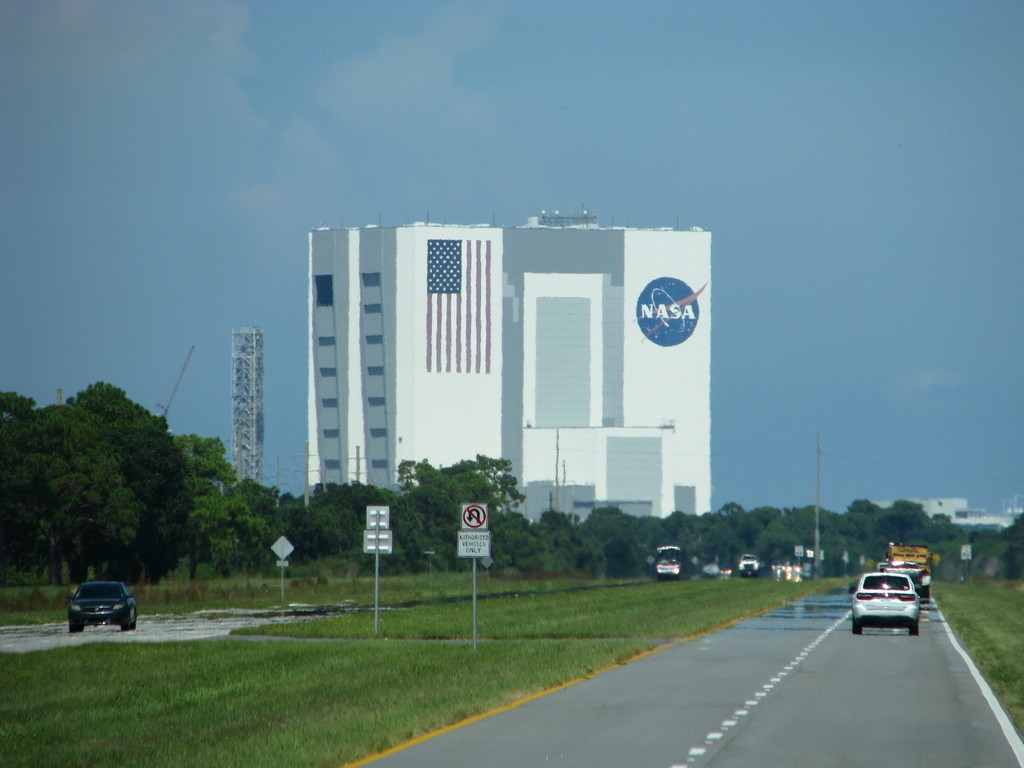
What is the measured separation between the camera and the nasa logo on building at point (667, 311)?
179m

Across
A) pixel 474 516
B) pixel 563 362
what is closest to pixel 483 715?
pixel 474 516

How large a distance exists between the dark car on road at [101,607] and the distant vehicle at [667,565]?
266 feet

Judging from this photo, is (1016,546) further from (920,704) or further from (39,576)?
(920,704)

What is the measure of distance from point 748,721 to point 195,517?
245ft

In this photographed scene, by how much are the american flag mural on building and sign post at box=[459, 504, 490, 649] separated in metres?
141

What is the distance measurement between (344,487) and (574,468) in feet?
224

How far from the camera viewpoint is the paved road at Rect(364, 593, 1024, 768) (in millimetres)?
14844

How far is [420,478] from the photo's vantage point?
5851 inches

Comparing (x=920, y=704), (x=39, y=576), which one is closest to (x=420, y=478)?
(x=39, y=576)

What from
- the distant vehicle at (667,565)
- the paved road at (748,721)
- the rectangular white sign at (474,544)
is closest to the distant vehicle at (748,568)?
the distant vehicle at (667,565)

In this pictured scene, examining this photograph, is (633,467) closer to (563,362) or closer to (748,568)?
(563,362)

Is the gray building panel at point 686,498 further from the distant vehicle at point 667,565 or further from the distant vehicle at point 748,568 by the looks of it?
the distant vehicle at point 748,568

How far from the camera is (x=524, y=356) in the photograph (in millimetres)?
175125

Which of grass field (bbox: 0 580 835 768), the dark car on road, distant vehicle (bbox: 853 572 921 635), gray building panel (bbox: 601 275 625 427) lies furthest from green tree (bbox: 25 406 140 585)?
gray building panel (bbox: 601 275 625 427)
